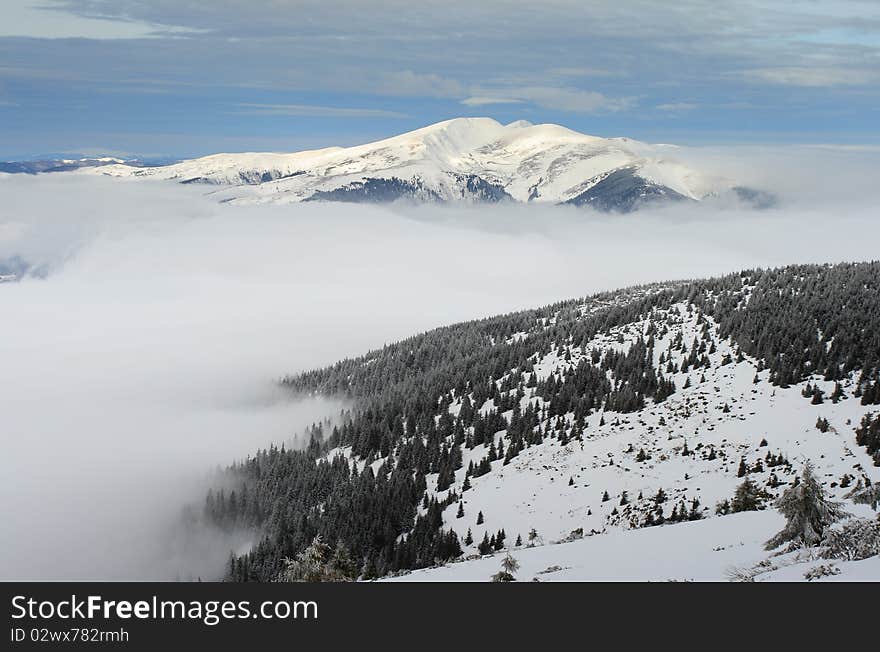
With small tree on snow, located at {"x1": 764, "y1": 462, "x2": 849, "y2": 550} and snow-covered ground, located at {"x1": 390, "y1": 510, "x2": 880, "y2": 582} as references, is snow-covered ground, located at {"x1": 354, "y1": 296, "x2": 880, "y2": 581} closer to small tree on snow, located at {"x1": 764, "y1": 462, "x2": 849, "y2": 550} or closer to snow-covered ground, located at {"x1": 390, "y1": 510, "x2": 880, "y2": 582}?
snow-covered ground, located at {"x1": 390, "y1": 510, "x2": 880, "y2": 582}

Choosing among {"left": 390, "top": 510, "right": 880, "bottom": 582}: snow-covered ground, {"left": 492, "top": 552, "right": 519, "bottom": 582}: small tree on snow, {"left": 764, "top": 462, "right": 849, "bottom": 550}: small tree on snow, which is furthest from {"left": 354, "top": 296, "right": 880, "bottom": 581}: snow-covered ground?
{"left": 764, "top": 462, "right": 849, "bottom": 550}: small tree on snow

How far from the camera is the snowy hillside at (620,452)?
174 ft

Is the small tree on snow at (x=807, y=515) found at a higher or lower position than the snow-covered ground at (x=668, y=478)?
higher

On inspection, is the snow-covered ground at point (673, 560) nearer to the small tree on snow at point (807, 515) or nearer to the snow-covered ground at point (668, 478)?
the snow-covered ground at point (668, 478)

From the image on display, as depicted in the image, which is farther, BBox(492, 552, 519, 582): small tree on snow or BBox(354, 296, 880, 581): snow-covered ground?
BBox(354, 296, 880, 581): snow-covered ground

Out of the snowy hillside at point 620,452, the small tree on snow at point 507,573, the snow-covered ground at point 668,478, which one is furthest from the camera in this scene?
the snowy hillside at point 620,452

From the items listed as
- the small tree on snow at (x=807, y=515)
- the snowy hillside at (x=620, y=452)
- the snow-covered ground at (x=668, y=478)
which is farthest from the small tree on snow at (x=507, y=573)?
the small tree on snow at (x=807, y=515)

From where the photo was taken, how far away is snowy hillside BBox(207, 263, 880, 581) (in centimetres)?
5303

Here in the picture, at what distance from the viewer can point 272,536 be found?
13825cm

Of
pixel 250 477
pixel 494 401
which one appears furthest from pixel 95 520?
pixel 494 401

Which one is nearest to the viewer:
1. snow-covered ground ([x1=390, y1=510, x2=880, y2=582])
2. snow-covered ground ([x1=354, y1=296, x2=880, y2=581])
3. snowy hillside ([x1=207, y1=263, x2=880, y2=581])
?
snow-covered ground ([x1=390, y1=510, x2=880, y2=582])

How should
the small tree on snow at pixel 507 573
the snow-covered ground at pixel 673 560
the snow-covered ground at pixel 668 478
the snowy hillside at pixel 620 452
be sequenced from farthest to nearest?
the snowy hillside at pixel 620 452
the snow-covered ground at pixel 668 478
the small tree on snow at pixel 507 573
the snow-covered ground at pixel 673 560
